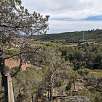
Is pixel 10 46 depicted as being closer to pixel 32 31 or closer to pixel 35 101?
pixel 32 31

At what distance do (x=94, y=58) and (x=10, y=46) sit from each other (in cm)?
8246

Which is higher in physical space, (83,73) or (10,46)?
(10,46)

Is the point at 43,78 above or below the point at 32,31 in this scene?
below

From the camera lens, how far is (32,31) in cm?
867

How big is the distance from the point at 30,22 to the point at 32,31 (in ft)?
0.75

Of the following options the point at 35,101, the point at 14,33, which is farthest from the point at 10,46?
the point at 35,101

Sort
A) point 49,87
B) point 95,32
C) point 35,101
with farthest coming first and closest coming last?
point 95,32
point 49,87
point 35,101

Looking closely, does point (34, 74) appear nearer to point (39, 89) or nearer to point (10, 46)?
point (39, 89)

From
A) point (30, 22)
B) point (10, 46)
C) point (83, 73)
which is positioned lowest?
point (83, 73)

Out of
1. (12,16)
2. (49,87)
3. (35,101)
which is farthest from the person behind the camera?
(49,87)

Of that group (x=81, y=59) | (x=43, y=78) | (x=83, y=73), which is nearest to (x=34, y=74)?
(x=43, y=78)

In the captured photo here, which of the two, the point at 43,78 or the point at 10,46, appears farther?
the point at 43,78

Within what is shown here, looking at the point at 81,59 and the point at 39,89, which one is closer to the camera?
the point at 39,89

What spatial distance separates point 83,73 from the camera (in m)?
67.0
